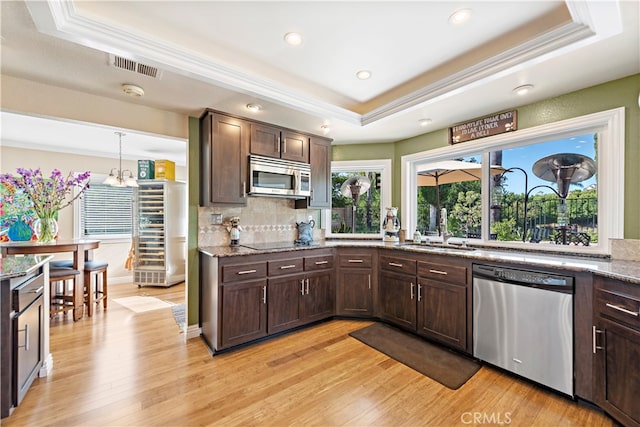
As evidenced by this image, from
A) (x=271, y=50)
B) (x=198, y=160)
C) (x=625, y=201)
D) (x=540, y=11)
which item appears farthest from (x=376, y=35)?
(x=625, y=201)

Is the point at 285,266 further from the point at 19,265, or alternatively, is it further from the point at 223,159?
the point at 19,265

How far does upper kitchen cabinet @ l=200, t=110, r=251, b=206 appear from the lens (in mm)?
2824

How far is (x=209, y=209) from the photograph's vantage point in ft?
10.3

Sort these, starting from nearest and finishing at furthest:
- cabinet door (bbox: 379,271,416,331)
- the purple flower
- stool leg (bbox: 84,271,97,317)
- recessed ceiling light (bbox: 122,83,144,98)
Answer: recessed ceiling light (bbox: 122,83,144,98) → cabinet door (bbox: 379,271,416,331) → the purple flower → stool leg (bbox: 84,271,97,317)

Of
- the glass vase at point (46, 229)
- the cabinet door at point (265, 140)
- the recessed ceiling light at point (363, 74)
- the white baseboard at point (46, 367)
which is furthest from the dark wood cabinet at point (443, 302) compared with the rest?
the glass vase at point (46, 229)

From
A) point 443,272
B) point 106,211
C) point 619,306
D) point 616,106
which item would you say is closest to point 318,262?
point 443,272

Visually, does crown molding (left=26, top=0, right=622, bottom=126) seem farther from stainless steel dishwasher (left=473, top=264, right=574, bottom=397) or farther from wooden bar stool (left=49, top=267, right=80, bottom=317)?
wooden bar stool (left=49, top=267, right=80, bottom=317)

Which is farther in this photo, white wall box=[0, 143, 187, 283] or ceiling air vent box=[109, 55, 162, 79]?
white wall box=[0, 143, 187, 283]

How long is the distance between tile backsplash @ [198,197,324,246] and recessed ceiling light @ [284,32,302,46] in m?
1.93

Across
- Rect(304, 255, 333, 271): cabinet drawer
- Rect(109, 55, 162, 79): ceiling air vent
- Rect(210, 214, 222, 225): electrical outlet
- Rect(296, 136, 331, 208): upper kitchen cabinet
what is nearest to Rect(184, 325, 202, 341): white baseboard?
Rect(210, 214, 222, 225): electrical outlet

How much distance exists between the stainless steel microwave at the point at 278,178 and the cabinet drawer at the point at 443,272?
162 cm

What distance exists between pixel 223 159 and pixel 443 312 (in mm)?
2711

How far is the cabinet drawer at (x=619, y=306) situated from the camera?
1560 mm

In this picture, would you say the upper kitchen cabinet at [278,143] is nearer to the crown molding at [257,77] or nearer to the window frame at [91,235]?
the crown molding at [257,77]
